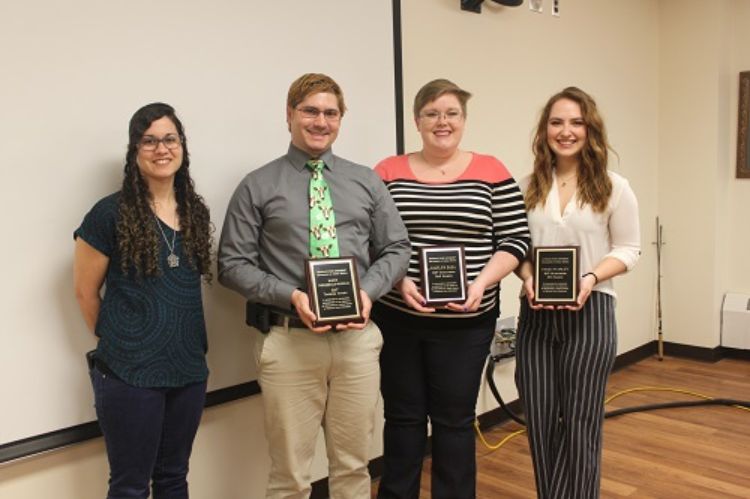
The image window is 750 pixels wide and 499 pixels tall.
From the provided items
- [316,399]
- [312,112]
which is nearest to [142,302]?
[316,399]

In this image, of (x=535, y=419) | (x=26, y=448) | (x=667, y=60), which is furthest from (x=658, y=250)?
(x=26, y=448)

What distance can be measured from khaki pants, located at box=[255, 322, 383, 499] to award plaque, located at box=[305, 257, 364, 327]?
142 mm

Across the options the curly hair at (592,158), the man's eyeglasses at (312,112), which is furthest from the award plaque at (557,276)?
the man's eyeglasses at (312,112)

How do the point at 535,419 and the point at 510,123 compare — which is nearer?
the point at 535,419

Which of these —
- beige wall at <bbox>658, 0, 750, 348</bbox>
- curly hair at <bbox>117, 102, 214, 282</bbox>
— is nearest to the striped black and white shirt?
curly hair at <bbox>117, 102, 214, 282</bbox>

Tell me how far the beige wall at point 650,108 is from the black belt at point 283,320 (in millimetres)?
1728

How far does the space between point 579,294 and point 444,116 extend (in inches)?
27.0

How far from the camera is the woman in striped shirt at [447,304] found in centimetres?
219

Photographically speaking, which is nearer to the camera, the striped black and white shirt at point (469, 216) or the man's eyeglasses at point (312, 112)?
the man's eyeglasses at point (312, 112)

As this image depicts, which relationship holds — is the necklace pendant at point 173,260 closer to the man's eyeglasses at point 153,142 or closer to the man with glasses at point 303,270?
the man with glasses at point 303,270

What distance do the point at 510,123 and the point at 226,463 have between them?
2.27 m

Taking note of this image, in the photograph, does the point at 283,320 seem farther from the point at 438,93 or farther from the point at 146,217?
the point at 438,93

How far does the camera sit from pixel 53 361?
1937 millimetres

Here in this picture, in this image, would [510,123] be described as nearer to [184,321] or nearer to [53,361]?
[184,321]
